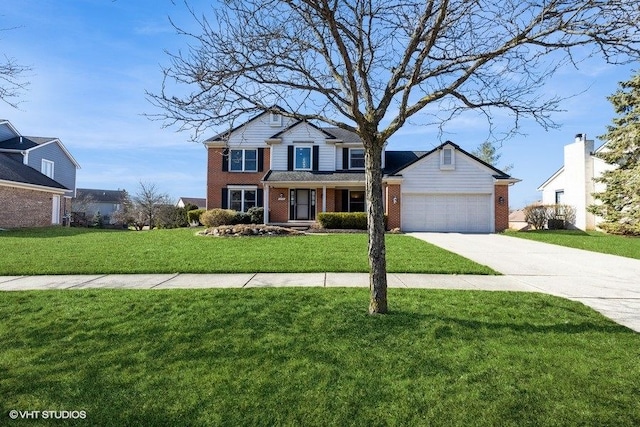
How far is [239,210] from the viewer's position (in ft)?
79.1

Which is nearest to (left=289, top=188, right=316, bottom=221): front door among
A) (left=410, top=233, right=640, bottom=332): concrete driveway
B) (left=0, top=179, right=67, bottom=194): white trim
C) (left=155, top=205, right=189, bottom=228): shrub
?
(left=155, top=205, right=189, bottom=228): shrub

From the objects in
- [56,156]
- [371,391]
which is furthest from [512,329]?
[56,156]

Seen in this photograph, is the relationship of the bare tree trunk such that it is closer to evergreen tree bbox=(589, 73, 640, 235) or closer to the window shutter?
the window shutter

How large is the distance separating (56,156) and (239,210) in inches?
776

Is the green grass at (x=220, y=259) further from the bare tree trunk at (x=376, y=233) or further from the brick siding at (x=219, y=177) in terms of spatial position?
the brick siding at (x=219, y=177)

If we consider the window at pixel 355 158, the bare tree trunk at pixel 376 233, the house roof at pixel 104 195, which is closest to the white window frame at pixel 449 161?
the window at pixel 355 158

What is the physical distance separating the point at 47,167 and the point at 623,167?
41577 millimetres

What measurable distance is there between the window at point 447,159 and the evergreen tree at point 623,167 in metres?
8.50

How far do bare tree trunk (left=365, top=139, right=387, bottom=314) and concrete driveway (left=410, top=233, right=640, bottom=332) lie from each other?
3.20 metres

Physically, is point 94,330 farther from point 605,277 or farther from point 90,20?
point 605,277

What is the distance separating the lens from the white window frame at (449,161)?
2062 cm

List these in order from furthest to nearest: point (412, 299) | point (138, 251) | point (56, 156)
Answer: point (56, 156) → point (138, 251) → point (412, 299)

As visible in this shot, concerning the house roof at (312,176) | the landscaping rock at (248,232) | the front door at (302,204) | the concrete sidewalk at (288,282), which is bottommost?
the concrete sidewalk at (288,282)

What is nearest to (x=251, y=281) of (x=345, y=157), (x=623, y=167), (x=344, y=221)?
(x=344, y=221)
